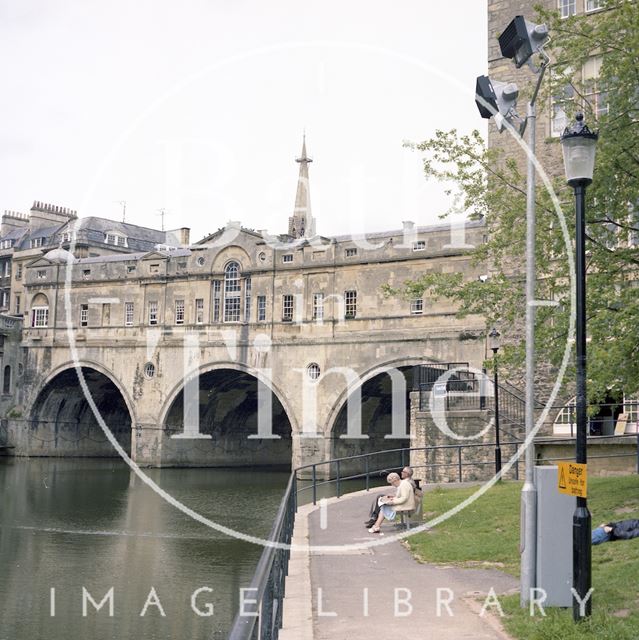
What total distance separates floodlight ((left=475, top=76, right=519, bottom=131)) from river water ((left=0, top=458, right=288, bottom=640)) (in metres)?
7.82

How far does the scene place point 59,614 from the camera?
1355 centimetres

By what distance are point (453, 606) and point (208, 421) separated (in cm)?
4272

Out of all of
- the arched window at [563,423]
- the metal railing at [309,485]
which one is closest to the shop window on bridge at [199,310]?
the metal railing at [309,485]

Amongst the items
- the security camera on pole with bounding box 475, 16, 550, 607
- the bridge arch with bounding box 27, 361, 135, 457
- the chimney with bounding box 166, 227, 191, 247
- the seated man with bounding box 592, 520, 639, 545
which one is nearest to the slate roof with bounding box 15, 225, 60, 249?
the chimney with bounding box 166, 227, 191, 247

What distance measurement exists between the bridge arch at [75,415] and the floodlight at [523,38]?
135 ft

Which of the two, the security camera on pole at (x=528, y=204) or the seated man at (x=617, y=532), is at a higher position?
the security camera on pole at (x=528, y=204)

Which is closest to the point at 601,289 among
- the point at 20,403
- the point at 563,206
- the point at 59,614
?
the point at 563,206

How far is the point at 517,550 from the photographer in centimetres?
1231

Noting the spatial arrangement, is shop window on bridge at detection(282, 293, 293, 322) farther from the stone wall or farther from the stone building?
the stone building

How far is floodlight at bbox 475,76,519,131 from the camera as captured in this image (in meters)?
11.6

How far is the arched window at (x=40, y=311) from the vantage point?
175ft

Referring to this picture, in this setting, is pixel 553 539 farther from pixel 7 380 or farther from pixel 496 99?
pixel 7 380

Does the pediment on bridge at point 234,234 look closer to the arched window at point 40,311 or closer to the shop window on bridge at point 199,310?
A: the shop window on bridge at point 199,310

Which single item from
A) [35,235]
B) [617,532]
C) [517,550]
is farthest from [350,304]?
[35,235]
